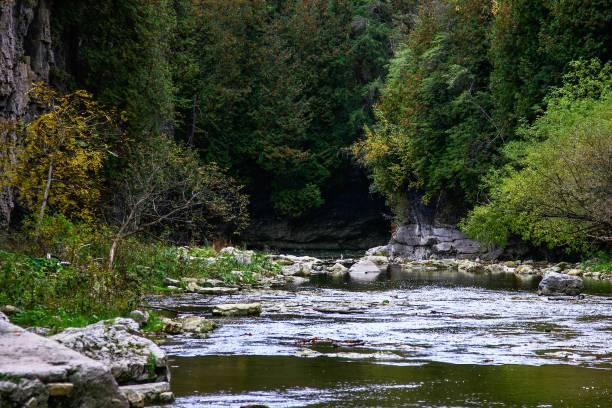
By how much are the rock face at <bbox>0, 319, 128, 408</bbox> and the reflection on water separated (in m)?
1.42

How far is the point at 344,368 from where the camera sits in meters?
11.8

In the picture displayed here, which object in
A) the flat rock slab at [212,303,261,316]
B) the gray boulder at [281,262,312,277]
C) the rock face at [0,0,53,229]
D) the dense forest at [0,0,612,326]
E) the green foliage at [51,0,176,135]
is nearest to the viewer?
the flat rock slab at [212,303,261,316]

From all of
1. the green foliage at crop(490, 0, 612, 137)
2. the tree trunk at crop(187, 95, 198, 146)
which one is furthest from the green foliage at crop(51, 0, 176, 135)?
the tree trunk at crop(187, 95, 198, 146)

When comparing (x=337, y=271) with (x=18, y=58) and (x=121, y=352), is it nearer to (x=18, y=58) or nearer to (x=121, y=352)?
(x=18, y=58)

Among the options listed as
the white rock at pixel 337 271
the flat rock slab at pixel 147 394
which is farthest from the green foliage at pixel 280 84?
the flat rock slab at pixel 147 394

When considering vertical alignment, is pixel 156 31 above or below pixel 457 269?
above

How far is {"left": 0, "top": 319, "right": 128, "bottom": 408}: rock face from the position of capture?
760 cm

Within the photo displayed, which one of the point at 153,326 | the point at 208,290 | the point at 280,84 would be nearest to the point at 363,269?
the point at 208,290

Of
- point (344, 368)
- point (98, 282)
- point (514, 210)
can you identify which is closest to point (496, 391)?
point (344, 368)

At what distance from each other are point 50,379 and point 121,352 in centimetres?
219

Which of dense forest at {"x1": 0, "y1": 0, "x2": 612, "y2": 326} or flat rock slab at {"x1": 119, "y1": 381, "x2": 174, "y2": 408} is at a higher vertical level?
dense forest at {"x1": 0, "y1": 0, "x2": 612, "y2": 326}

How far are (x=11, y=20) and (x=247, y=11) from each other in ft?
113

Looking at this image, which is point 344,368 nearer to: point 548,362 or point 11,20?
point 548,362

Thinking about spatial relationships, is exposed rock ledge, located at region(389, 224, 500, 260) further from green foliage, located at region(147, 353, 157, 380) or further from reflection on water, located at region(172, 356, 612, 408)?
green foliage, located at region(147, 353, 157, 380)
